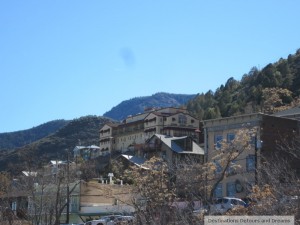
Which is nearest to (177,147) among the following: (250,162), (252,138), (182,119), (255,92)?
(182,119)

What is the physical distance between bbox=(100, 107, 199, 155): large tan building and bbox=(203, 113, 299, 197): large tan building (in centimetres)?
4885

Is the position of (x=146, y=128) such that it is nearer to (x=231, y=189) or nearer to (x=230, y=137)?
(x=230, y=137)

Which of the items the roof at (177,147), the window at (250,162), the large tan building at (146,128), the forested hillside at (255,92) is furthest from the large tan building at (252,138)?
the large tan building at (146,128)

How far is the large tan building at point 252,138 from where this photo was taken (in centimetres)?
4952

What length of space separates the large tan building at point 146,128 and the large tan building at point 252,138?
48.9m

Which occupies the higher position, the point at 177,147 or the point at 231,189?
the point at 177,147

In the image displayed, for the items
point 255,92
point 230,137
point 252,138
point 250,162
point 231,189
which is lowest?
point 231,189

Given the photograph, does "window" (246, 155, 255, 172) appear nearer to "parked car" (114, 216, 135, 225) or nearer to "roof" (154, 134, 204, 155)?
"parked car" (114, 216, 135, 225)

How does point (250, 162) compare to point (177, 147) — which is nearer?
point (250, 162)

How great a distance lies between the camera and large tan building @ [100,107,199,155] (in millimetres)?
110981

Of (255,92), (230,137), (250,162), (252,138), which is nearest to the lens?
(252,138)

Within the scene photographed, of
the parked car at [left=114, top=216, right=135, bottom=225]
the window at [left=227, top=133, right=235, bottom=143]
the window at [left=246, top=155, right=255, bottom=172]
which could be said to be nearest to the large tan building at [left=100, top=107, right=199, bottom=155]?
the window at [left=227, top=133, right=235, bottom=143]

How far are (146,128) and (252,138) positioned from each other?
6987cm

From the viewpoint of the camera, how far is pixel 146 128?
386ft
